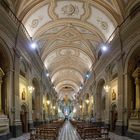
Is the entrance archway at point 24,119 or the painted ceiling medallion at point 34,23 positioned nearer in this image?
the entrance archway at point 24,119

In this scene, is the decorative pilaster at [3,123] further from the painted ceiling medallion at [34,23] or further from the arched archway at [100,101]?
the arched archway at [100,101]

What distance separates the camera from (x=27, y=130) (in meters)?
20.8

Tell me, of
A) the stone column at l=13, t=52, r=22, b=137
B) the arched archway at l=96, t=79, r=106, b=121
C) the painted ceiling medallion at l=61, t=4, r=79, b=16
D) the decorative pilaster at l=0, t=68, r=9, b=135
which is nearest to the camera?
the decorative pilaster at l=0, t=68, r=9, b=135

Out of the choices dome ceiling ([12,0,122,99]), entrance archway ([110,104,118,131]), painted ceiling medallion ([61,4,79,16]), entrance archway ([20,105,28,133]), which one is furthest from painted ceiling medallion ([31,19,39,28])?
entrance archway ([110,104,118,131])

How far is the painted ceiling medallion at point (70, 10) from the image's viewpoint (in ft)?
72.4

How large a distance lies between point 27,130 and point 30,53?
607 centimetres

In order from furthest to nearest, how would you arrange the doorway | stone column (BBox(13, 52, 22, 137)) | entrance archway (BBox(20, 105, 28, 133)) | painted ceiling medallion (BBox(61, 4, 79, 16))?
1. painted ceiling medallion (BBox(61, 4, 79, 16))
2. the doorway
3. entrance archway (BBox(20, 105, 28, 133))
4. stone column (BBox(13, 52, 22, 137))

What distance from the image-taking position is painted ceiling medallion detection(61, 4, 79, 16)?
72.4 feet

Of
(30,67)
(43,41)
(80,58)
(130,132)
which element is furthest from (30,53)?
(80,58)

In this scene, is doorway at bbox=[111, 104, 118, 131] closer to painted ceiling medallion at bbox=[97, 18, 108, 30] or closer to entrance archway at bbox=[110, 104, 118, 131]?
entrance archway at bbox=[110, 104, 118, 131]

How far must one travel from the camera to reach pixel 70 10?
22641 mm

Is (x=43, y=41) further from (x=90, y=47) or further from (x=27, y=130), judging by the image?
(x=27, y=130)

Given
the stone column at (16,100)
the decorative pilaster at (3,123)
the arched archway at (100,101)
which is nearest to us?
the decorative pilaster at (3,123)

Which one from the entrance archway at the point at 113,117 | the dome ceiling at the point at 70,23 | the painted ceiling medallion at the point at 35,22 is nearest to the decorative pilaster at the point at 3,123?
the dome ceiling at the point at 70,23
